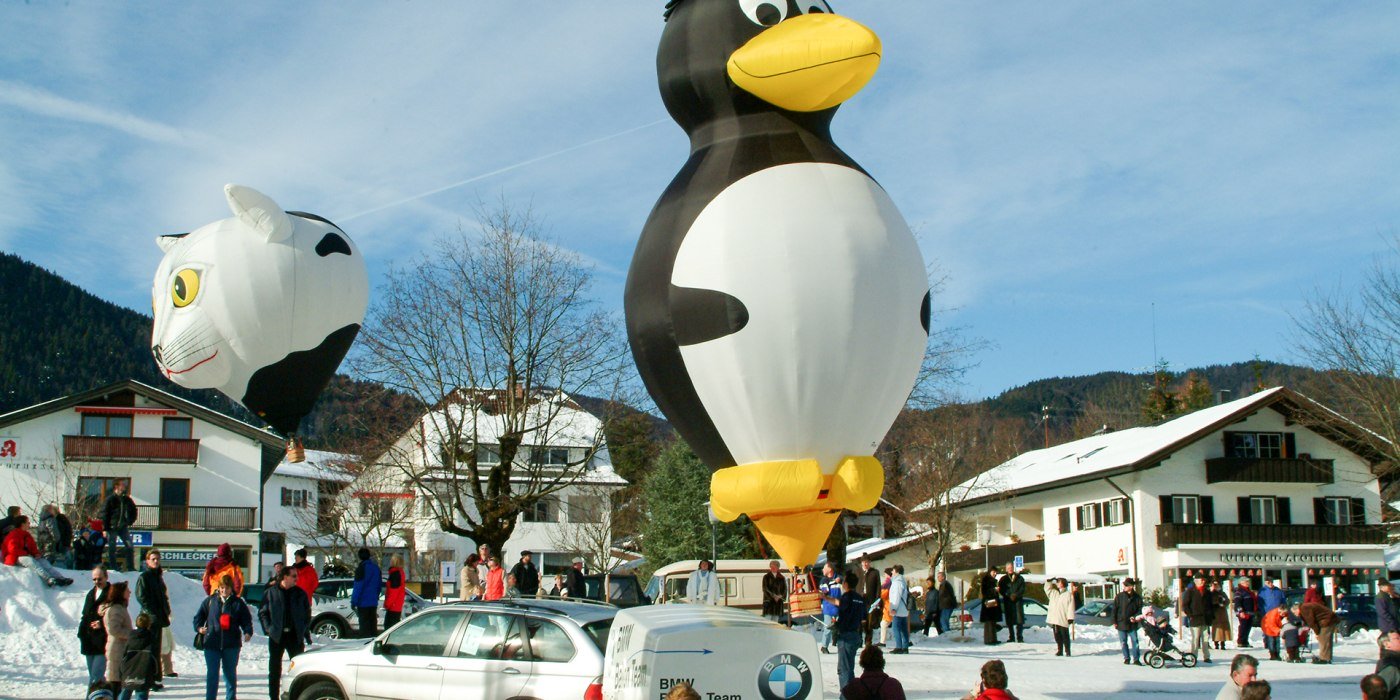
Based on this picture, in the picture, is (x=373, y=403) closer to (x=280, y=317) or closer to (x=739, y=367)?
(x=280, y=317)

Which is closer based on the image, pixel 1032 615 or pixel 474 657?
pixel 474 657

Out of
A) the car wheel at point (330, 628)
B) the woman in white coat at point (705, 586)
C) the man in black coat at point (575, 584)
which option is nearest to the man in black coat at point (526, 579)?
the man in black coat at point (575, 584)

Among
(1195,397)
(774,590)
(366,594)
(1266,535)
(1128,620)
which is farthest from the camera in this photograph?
(1195,397)

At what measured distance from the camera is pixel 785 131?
11898 millimetres

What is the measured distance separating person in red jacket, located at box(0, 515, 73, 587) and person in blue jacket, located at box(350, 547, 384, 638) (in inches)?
216

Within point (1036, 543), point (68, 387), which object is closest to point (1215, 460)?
point (1036, 543)

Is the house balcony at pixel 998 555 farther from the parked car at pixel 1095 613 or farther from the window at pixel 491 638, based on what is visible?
the window at pixel 491 638

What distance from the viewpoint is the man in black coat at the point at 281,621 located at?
517 inches

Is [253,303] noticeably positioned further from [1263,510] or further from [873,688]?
[1263,510]

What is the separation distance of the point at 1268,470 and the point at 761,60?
37.0m

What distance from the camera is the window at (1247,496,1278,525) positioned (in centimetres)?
4397

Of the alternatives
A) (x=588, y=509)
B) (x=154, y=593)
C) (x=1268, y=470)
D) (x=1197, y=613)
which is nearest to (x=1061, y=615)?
(x=1197, y=613)

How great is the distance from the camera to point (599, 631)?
34.2 feet

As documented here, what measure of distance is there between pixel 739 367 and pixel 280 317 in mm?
6660
